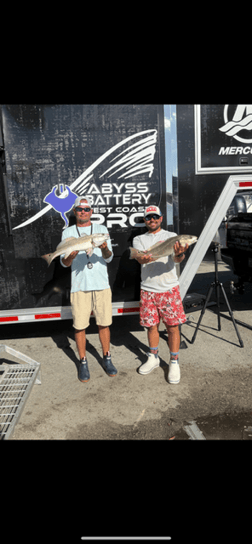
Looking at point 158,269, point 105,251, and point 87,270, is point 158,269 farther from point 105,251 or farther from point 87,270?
point 87,270

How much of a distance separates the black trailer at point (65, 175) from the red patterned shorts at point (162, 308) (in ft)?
2.63

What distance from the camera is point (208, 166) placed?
14.1ft

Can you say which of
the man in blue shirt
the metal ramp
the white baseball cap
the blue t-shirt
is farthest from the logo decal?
the metal ramp

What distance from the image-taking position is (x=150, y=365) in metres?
4.25

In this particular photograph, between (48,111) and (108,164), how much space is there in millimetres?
944

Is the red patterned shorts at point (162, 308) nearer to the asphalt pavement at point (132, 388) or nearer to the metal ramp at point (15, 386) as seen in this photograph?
the asphalt pavement at point (132, 388)

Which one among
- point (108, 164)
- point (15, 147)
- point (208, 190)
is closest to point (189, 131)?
point (208, 190)

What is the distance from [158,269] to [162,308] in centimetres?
48

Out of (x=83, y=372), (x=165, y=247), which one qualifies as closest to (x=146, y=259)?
(x=165, y=247)

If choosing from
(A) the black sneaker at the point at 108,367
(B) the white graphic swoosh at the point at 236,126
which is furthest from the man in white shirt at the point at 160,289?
(B) the white graphic swoosh at the point at 236,126

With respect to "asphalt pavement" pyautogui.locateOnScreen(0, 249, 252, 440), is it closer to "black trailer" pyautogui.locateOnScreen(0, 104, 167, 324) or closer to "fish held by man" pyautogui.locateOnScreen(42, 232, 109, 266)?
"black trailer" pyautogui.locateOnScreen(0, 104, 167, 324)

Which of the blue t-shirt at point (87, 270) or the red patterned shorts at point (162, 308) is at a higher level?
the blue t-shirt at point (87, 270)

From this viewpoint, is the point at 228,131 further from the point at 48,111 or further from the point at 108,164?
the point at 48,111

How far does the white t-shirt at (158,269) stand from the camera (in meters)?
3.97
